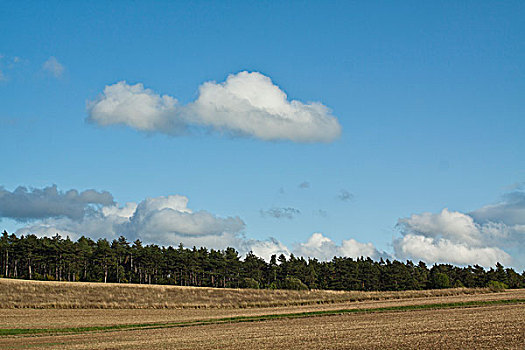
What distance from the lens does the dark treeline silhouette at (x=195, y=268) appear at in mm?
134000

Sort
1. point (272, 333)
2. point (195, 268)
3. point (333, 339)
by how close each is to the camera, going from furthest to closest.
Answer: point (195, 268) → point (272, 333) → point (333, 339)

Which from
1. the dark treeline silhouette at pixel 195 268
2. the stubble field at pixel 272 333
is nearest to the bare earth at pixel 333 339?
Answer: the stubble field at pixel 272 333

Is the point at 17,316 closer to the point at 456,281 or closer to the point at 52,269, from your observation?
the point at 52,269

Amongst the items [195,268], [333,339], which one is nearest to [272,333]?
[333,339]

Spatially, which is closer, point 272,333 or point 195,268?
Result: point 272,333

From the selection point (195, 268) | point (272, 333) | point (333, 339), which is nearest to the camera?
point (333, 339)

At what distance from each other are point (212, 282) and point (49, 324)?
107317mm

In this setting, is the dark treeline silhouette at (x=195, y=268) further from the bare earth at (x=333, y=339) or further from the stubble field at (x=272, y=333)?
the bare earth at (x=333, y=339)

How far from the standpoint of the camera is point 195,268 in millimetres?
145125

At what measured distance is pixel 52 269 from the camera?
13950 centimetres

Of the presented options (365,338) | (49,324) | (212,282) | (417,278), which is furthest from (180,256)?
(365,338)

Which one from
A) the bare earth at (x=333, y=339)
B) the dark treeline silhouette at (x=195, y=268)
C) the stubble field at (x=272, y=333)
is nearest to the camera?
the bare earth at (x=333, y=339)

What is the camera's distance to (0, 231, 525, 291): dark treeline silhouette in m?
Result: 134

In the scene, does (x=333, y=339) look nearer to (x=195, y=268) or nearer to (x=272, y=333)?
(x=272, y=333)
